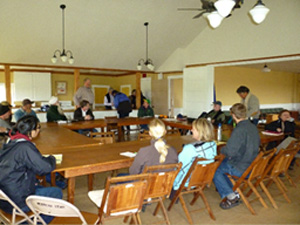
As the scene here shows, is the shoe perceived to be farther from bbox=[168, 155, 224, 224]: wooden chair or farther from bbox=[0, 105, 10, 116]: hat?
bbox=[0, 105, 10, 116]: hat

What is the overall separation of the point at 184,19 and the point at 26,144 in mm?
5599

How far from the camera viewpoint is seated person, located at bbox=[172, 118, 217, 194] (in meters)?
2.62

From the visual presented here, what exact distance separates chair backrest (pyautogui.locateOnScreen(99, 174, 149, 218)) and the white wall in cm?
551

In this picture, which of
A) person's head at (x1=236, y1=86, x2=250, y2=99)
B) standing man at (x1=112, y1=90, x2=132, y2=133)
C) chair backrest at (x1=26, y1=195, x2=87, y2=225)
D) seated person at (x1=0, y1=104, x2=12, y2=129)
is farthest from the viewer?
standing man at (x1=112, y1=90, x2=132, y2=133)

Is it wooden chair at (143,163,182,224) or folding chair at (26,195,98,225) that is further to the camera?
wooden chair at (143,163,182,224)

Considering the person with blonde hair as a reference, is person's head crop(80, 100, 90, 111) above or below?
above

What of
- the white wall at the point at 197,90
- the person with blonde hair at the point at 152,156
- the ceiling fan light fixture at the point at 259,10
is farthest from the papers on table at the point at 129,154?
the white wall at the point at 197,90

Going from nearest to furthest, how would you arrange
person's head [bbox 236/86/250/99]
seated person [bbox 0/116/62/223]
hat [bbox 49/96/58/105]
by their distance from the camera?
seated person [bbox 0/116/62/223], person's head [bbox 236/86/250/99], hat [bbox 49/96/58/105]

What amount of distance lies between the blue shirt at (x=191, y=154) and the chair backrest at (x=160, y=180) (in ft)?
0.95

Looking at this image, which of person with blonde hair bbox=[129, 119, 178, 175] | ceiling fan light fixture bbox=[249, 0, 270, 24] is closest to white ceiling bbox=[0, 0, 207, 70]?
ceiling fan light fixture bbox=[249, 0, 270, 24]

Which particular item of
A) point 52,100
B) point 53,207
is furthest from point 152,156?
point 52,100

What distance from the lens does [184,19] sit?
667 cm

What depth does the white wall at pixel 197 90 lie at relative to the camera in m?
7.21

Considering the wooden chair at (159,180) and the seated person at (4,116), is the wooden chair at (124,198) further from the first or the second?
the seated person at (4,116)
